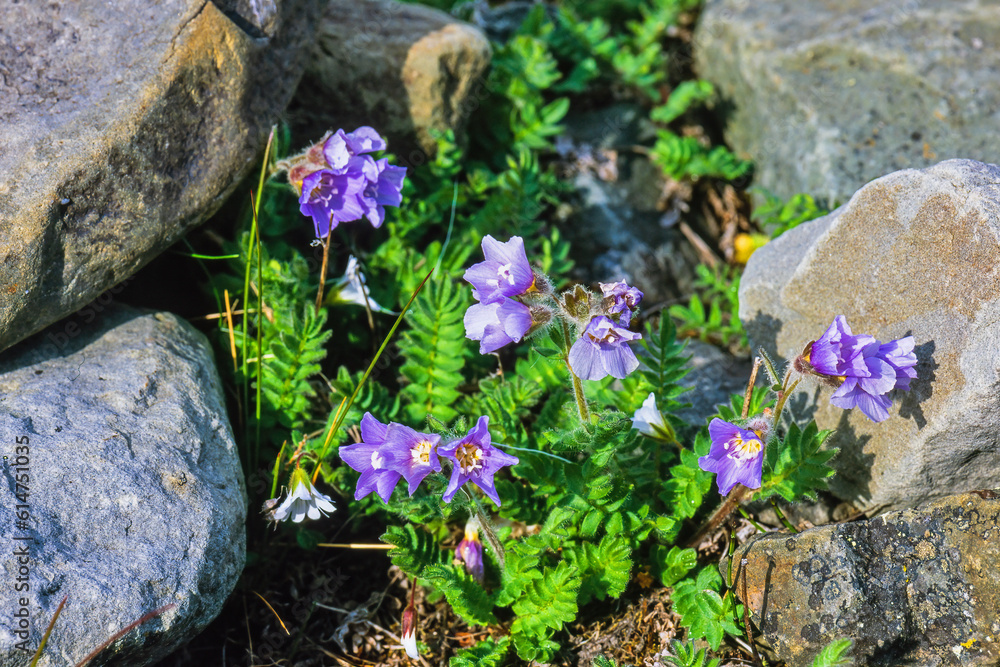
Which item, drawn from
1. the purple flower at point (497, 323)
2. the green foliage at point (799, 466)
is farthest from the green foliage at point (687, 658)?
the purple flower at point (497, 323)

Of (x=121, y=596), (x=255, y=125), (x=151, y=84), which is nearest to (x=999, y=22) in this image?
(x=255, y=125)

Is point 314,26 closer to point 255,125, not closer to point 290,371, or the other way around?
point 255,125

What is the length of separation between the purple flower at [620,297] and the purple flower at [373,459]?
2.70 feet

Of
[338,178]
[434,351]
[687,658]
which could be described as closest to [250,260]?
[338,178]

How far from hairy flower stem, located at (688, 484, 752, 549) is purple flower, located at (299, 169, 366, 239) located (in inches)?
72.6

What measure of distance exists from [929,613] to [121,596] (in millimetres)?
2672

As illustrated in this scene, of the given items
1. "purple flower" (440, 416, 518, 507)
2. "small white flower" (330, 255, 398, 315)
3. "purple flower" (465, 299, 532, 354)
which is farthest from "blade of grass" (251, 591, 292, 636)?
"purple flower" (465, 299, 532, 354)

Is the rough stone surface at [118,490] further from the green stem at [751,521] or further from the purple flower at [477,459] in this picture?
the green stem at [751,521]

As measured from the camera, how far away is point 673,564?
2883mm

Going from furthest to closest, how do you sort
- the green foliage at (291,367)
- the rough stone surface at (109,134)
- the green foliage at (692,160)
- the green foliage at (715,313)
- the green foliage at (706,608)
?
1. the green foliage at (692,160)
2. the green foliage at (715,313)
3. the green foliage at (291,367)
4. the rough stone surface at (109,134)
5. the green foliage at (706,608)

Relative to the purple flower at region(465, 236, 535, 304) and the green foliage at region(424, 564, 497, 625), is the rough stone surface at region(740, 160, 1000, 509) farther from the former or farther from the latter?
the green foliage at region(424, 564, 497, 625)

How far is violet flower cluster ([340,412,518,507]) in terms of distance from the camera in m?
2.38

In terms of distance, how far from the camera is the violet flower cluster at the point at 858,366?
2.45 metres

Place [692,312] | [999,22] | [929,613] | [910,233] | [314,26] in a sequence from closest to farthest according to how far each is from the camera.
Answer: [929,613], [910,233], [314,26], [692,312], [999,22]
